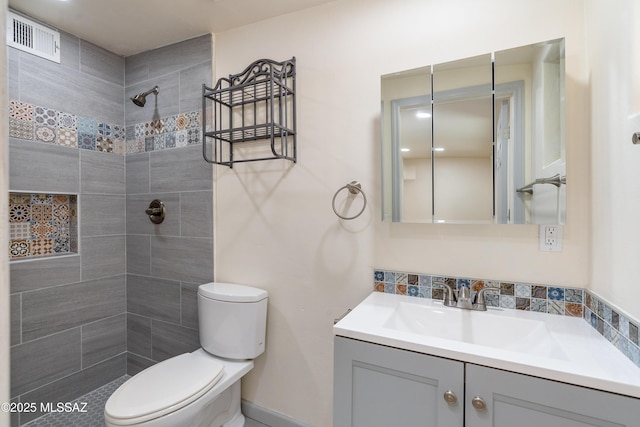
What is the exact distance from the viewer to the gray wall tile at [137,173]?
212cm

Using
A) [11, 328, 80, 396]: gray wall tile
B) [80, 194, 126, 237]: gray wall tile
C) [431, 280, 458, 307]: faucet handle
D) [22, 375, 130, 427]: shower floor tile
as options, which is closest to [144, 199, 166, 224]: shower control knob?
[80, 194, 126, 237]: gray wall tile

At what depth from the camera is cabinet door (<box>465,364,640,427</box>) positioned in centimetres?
73

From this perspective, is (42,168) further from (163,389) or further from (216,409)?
(216,409)

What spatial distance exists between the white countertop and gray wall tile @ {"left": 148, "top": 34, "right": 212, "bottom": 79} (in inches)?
70.4

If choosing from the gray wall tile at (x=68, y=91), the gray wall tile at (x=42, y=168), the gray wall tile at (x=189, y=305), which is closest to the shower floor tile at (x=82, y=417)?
the gray wall tile at (x=189, y=305)

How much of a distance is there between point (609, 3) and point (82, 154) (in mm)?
2704

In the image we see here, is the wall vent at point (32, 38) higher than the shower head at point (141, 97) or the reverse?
higher

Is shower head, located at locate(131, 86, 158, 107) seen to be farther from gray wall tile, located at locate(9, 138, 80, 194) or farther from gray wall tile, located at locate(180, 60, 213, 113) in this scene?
gray wall tile, located at locate(9, 138, 80, 194)

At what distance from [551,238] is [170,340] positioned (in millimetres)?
2221

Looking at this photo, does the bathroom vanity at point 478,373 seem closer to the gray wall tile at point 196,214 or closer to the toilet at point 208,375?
the toilet at point 208,375

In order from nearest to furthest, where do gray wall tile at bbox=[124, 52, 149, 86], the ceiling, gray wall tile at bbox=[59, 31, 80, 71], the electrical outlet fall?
the electrical outlet < the ceiling < gray wall tile at bbox=[59, 31, 80, 71] < gray wall tile at bbox=[124, 52, 149, 86]

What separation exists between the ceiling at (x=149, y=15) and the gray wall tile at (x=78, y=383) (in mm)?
2154

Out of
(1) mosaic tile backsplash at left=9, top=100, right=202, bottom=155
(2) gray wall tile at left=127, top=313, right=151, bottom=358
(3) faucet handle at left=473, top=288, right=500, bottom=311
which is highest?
(1) mosaic tile backsplash at left=9, top=100, right=202, bottom=155

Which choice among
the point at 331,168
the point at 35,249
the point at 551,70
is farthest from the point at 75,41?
the point at 551,70
